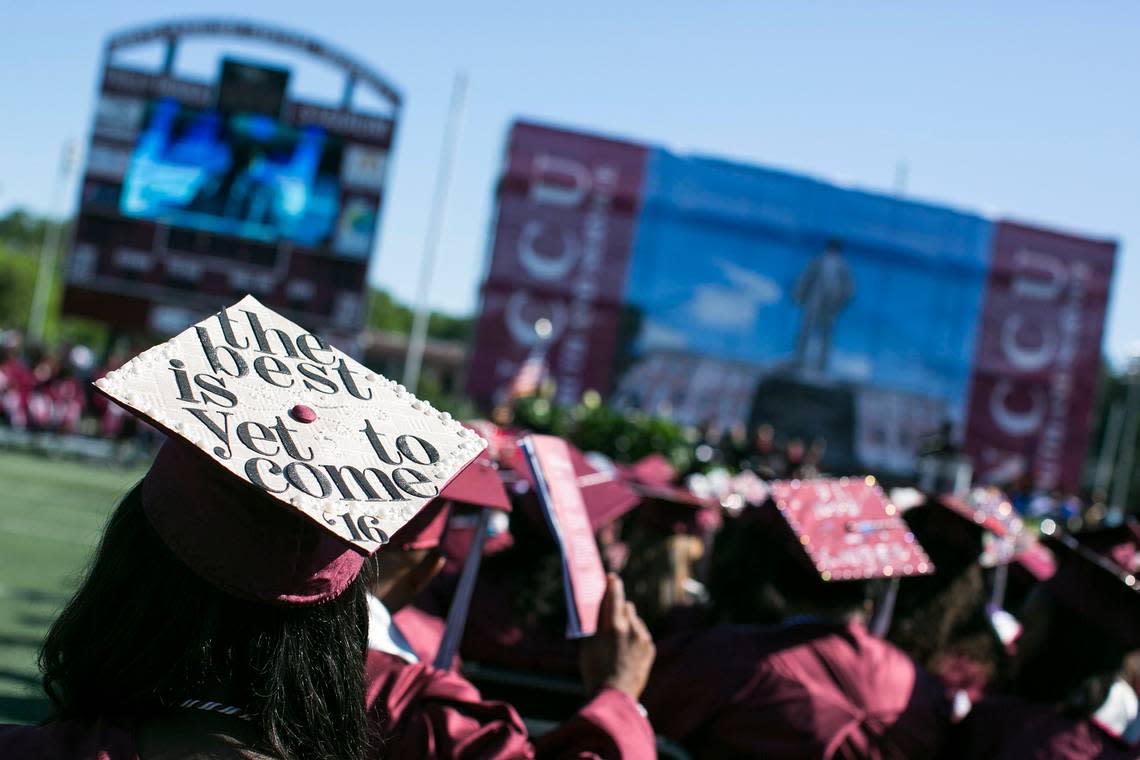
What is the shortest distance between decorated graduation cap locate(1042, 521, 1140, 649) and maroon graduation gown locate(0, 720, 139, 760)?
226 cm

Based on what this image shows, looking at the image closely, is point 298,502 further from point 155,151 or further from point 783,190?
point 783,190

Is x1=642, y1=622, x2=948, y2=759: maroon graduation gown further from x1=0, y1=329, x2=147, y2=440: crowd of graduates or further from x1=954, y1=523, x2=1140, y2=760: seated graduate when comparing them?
x1=0, y1=329, x2=147, y2=440: crowd of graduates

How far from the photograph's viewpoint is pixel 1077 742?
2463 mm

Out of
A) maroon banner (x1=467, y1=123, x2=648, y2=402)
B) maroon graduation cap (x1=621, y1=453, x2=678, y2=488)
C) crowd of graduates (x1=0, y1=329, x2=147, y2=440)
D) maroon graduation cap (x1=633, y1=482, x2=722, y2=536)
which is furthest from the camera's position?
maroon banner (x1=467, y1=123, x2=648, y2=402)

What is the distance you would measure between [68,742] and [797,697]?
5.74 feet

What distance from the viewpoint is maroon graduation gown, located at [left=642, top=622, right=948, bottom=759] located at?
2.57 metres

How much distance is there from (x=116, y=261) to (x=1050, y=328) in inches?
768

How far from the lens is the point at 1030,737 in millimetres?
2475

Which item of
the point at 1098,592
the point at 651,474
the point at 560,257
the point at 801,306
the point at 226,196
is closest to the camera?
the point at 1098,592

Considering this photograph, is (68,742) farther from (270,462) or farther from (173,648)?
(270,462)

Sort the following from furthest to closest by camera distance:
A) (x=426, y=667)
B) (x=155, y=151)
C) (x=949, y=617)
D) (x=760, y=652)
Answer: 1. (x=155, y=151)
2. (x=949, y=617)
3. (x=760, y=652)
4. (x=426, y=667)

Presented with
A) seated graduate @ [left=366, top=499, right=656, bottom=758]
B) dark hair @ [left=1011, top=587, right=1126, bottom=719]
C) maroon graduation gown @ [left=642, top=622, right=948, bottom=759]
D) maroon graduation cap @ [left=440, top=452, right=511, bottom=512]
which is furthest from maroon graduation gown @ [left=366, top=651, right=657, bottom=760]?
dark hair @ [left=1011, top=587, right=1126, bottom=719]

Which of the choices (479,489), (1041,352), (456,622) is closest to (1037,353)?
(1041,352)

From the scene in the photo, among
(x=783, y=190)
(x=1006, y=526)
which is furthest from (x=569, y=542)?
(x=783, y=190)
